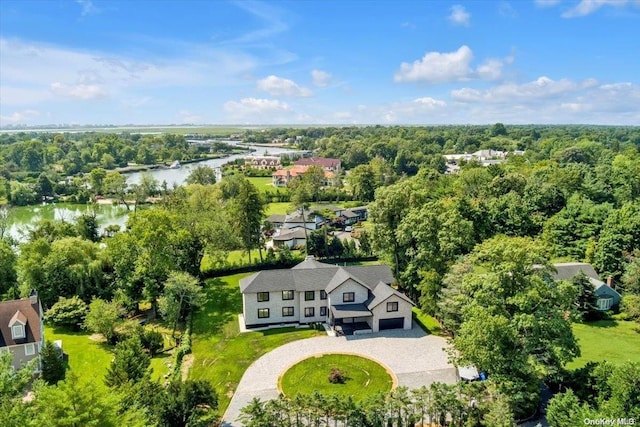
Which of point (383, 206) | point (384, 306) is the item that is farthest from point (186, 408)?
point (383, 206)

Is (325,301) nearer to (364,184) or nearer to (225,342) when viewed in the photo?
(225,342)

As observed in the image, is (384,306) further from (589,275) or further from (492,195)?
(492,195)

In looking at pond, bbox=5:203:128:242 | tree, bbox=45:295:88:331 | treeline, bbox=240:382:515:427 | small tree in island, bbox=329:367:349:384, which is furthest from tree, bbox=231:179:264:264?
pond, bbox=5:203:128:242

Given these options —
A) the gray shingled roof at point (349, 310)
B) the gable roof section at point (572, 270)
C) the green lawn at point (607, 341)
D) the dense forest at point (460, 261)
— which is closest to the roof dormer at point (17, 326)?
the dense forest at point (460, 261)

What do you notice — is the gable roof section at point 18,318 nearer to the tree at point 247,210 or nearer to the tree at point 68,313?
the tree at point 68,313

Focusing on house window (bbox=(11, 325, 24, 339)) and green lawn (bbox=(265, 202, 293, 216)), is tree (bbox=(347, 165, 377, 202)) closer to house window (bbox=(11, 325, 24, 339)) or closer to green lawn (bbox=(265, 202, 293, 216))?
green lawn (bbox=(265, 202, 293, 216))
